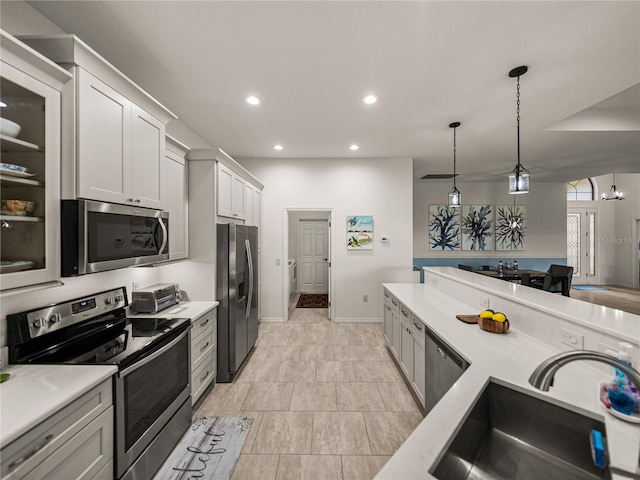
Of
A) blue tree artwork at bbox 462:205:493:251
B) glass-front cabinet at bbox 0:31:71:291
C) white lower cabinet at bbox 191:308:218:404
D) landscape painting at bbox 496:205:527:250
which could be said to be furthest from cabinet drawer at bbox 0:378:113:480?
landscape painting at bbox 496:205:527:250

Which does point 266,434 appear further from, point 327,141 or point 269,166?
point 269,166

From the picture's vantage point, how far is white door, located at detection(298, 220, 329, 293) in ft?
23.5

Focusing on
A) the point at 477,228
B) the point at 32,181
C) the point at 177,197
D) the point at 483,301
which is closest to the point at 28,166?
the point at 32,181

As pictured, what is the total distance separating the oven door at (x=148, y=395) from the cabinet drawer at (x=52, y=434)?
0.33 feet

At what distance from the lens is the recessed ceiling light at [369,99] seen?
8.48ft

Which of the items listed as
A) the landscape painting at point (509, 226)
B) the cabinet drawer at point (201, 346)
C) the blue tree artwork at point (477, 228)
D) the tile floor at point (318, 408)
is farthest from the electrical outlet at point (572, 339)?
the landscape painting at point (509, 226)

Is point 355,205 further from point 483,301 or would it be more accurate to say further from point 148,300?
point 148,300

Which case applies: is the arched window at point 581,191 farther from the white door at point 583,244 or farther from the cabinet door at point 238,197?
the cabinet door at point 238,197

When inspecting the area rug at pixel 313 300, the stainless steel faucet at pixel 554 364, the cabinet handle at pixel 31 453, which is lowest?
the area rug at pixel 313 300

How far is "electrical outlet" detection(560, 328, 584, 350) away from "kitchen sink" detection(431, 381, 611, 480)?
25.0 inches

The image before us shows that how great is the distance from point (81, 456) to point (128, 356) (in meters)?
0.42

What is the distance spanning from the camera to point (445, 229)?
6.98 meters

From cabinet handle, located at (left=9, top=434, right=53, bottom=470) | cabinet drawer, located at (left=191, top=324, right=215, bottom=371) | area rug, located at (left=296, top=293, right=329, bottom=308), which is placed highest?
cabinet handle, located at (left=9, top=434, right=53, bottom=470)

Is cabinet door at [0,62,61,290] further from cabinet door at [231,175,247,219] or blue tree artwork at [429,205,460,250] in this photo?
blue tree artwork at [429,205,460,250]
